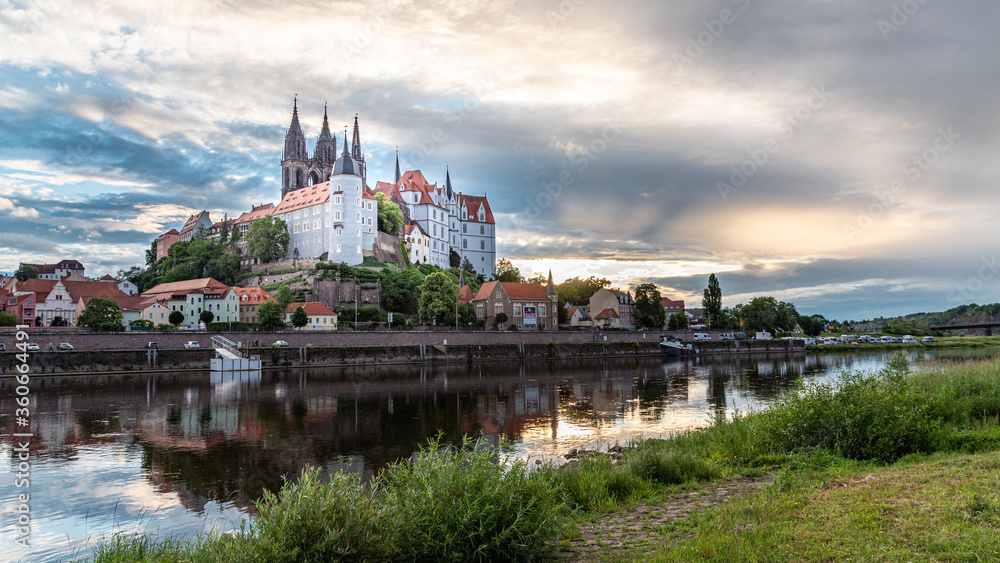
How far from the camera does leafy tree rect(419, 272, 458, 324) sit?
268ft

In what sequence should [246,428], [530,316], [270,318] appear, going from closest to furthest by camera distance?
1. [246,428]
2. [270,318]
3. [530,316]

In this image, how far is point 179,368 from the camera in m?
→ 52.3

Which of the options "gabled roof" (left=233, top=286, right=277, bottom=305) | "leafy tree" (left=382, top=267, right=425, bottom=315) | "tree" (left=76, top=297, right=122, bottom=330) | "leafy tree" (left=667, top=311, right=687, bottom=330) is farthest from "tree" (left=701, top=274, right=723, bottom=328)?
"tree" (left=76, top=297, right=122, bottom=330)

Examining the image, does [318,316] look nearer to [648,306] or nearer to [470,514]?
[648,306]

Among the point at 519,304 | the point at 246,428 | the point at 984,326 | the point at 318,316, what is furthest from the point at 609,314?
the point at 246,428

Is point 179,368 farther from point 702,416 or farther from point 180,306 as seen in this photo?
point 702,416

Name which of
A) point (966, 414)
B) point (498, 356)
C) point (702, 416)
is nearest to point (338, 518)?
point (966, 414)

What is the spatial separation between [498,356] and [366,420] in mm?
44803

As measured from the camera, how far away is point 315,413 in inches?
1064

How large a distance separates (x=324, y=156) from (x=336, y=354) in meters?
87.1

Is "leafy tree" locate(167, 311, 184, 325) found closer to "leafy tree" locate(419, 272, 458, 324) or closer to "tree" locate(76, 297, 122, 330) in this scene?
"tree" locate(76, 297, 122, 330)

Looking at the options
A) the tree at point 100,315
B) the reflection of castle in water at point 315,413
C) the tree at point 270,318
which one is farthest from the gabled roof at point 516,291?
the tree at point 100,315

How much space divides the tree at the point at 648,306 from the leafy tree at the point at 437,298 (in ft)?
106

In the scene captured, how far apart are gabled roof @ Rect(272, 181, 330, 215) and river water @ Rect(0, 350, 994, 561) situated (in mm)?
62298
